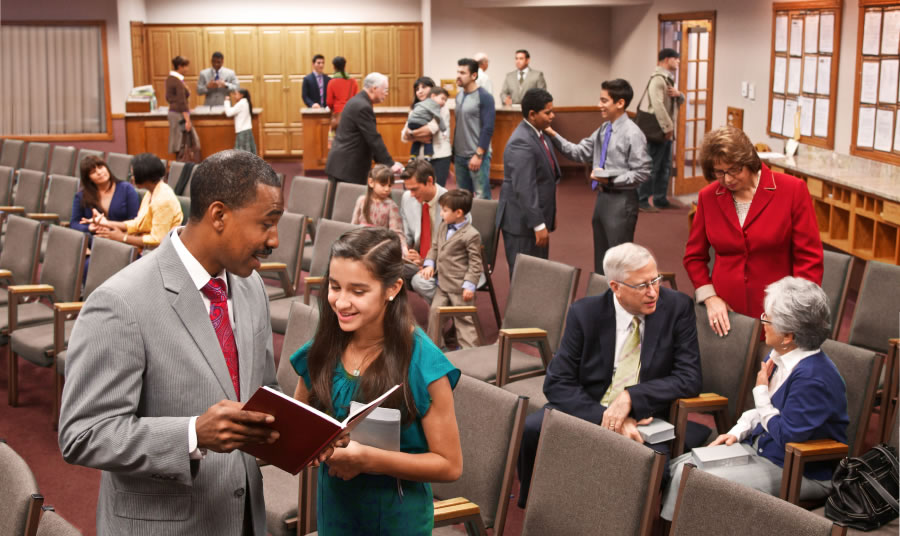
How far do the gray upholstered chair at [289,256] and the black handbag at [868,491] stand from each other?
3668 millimetres

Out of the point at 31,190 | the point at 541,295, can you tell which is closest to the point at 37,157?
the point at 31,190

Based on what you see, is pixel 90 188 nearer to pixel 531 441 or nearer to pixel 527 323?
pixel 527 323

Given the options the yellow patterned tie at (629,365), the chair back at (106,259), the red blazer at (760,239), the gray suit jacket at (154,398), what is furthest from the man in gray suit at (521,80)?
the gray suit jacket at (154,398)

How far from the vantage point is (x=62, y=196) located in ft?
25.8

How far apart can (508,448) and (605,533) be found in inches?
16.8

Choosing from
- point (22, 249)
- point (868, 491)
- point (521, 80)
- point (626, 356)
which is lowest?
point (868, 491)

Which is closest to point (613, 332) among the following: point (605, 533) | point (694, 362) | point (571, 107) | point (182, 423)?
point (694, 362)

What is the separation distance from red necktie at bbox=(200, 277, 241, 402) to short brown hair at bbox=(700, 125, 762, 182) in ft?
7.85

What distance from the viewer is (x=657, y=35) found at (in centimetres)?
1266

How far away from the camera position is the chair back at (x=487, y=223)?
6.16 meters

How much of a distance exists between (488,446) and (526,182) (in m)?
3.04

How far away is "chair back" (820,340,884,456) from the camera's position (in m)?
3.42

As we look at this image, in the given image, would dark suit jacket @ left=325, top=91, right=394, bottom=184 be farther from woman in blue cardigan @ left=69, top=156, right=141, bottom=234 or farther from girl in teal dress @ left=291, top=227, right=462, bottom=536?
girl in teal dress @ left=291, top=227, right=462, bottom=536

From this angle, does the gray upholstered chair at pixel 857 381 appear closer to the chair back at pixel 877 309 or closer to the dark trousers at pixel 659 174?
the chair back at pixel 877 309
